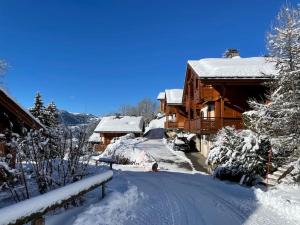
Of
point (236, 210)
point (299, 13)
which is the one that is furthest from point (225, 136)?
point (236, 210)

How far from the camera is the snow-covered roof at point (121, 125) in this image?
202 feet

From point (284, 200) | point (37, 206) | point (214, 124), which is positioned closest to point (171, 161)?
point (214, 124)

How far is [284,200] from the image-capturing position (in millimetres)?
9625

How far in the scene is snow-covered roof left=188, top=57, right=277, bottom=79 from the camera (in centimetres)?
2534

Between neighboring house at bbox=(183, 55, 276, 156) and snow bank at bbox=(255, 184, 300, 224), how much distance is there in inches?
505

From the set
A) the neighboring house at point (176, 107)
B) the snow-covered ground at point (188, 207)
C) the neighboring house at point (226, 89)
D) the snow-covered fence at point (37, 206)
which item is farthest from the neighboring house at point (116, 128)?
the snow-covered fence at point (37, 206)

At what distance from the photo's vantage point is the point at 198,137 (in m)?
33.8

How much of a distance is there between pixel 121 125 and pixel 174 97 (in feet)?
46.2

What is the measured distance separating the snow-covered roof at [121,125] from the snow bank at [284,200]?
5037 cm

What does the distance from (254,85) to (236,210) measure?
19828 mm

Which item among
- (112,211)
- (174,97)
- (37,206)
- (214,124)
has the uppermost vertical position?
(174,97)

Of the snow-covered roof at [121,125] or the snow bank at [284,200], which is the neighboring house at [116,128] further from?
the snow bank at [284,200]

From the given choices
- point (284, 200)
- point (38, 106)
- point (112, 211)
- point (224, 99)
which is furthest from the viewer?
point (38, 106)

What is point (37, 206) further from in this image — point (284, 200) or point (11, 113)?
point (11, 113)
